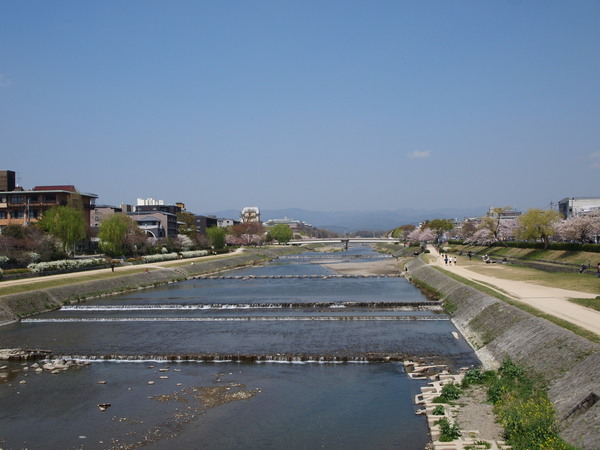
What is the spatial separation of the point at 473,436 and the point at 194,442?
843 centimetres

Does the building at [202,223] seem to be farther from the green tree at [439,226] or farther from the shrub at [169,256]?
the green tree at [439,226]


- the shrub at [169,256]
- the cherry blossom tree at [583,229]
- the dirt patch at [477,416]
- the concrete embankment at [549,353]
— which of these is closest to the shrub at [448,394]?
the dirt patch at [477,416]

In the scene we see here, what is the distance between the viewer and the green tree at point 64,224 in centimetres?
6968

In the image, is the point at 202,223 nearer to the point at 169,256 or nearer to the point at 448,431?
the point at 169,256

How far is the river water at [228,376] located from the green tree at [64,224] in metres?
28.8

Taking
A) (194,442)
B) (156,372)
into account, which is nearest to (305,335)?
(156,372)

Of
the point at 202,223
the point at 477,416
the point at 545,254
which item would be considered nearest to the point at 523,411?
the point at 477,416

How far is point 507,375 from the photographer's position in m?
20.2

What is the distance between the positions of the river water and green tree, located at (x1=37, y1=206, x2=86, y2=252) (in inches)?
1135

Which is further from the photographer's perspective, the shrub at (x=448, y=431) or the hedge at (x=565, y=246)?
the hedge at (x=565, y=246)

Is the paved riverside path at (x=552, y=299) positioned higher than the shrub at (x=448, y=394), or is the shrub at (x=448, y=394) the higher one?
the paved riverside path at (x=552, y=299)

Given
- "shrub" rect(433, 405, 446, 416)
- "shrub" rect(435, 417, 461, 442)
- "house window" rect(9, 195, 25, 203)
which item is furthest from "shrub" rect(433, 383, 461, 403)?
"house window" rect(9, 195, 25, 203)

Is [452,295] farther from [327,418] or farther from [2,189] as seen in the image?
[2,189]

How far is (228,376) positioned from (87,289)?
110 feet
